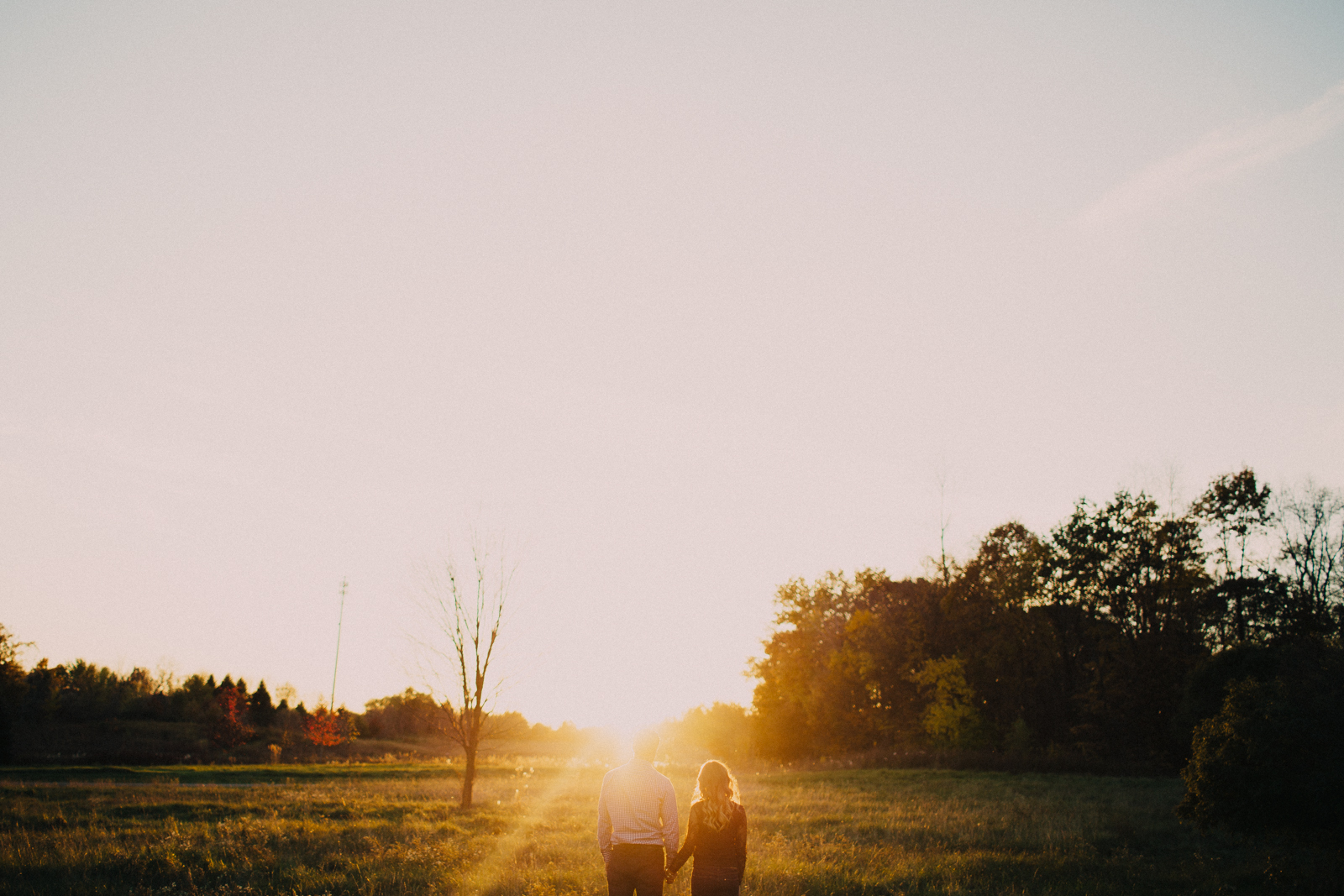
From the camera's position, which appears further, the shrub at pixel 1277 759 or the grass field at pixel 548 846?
the shrub at pixel 1277 759

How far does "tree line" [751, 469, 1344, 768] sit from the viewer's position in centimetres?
3694

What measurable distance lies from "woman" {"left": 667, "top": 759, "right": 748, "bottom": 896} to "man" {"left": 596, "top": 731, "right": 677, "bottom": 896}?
0.65 ft

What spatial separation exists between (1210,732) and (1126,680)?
2882cm

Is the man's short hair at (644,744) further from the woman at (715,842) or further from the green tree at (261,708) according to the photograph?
the green tree at (261,708)

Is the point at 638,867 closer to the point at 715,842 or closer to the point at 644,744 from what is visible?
the point at 715,842

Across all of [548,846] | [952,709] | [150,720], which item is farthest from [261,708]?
[548,846]

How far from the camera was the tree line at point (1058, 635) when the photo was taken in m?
36.9

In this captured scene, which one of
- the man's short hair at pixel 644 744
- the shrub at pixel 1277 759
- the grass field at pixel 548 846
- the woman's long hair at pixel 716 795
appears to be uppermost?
the man's short hair at pixel 644 744

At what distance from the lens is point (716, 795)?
21.1 feet

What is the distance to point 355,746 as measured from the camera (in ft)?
189

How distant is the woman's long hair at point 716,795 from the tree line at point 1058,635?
35.2 metres

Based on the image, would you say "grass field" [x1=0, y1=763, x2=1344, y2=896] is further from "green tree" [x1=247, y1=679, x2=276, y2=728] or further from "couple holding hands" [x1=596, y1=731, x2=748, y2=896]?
"green tree" [x1=247, y1=679, x2=276, y2=728]

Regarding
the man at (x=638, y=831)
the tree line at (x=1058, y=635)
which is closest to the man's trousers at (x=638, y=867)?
the man at (x=638, y=831)

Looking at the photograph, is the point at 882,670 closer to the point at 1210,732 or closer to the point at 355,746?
the point at 1210,732
